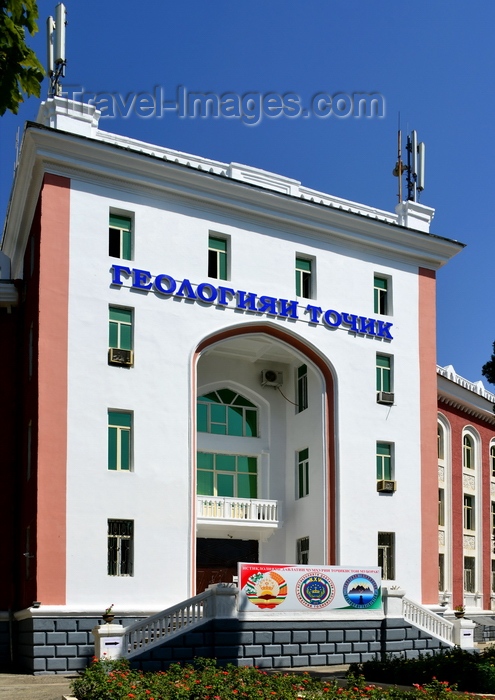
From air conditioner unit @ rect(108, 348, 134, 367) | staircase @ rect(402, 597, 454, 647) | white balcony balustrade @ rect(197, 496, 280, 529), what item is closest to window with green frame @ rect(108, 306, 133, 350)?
air conditioner unit @ rect(108, 348, 134, 367)

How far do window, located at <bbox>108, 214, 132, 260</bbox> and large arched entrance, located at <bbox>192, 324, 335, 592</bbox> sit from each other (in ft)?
12.8

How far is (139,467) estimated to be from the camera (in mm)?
27953

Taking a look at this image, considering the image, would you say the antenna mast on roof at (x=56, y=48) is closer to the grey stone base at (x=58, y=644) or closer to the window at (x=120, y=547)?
the window at (x=120, y=547)

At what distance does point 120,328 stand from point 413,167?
13746 millimetres

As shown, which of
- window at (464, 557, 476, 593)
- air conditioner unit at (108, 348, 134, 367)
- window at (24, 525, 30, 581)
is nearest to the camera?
window at (24, 525, 30, 581)

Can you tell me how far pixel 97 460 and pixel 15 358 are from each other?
5.22 m

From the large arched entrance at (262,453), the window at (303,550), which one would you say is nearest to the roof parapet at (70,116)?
the large arched entrance at (262,453)

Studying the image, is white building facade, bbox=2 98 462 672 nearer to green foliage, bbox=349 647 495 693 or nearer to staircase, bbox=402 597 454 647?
staircase, bbox=402 597 454 647

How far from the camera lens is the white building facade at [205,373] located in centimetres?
2725

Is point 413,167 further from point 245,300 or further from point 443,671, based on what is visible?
point 443,671

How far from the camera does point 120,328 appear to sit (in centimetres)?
2873

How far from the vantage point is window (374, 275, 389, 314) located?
34000 millimetres

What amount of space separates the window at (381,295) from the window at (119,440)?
10200 mm

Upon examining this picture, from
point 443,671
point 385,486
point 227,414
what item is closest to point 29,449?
point 227,414
